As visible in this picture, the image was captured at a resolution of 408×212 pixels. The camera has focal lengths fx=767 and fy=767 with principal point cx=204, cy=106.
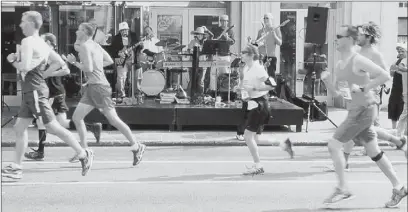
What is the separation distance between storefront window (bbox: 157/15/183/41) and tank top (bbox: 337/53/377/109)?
9.45 metres

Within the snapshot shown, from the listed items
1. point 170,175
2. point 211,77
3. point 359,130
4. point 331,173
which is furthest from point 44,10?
point 359,130

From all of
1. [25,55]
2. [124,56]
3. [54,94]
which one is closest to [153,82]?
[124,56]

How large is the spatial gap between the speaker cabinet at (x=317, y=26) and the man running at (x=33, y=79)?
1.73 meters

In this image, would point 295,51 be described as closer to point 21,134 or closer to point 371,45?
point 371,45

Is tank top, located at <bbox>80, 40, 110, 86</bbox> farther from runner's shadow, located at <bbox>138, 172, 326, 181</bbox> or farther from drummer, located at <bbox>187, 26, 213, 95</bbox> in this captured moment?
drummer, located at <bbox>187, 26, 213, 95</bbox>

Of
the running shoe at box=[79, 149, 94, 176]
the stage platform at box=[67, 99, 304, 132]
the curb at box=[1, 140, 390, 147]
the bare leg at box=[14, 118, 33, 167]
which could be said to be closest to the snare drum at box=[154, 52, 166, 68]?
the stage platform at box=[67, 99, 304, 132]

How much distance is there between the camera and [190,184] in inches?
273

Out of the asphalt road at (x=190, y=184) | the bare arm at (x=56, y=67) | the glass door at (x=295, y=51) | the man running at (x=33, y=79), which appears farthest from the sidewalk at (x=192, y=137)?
the bare arm at (x=56, y=67)

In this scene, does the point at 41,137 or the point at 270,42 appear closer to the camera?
the point at 41,137

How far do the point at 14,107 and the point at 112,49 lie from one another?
292 cm

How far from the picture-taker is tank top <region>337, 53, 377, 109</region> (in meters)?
5.25

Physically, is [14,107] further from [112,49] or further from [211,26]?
[211,26]

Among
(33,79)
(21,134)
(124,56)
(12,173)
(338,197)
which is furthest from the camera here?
(124,56)

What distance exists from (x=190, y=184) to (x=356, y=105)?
6.53 ft
